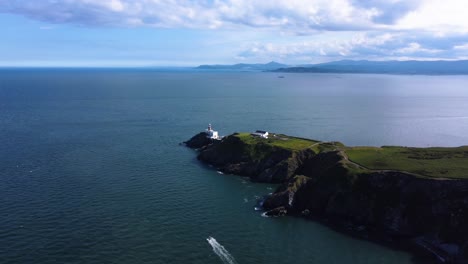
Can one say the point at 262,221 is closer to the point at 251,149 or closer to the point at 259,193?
the point at 259,193

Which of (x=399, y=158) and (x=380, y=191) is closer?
(x=380, y=191)

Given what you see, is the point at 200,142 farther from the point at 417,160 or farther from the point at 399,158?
the point at 417,160

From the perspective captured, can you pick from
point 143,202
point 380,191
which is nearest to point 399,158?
point 380,191

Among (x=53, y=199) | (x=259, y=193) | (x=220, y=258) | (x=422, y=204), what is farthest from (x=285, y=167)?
(x=53, y=199)

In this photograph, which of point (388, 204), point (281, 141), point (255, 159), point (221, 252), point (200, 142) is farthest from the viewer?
point (200, 142)

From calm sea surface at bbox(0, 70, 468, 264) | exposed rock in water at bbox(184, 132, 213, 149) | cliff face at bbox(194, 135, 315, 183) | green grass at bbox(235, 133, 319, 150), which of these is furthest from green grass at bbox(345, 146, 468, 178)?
exposed rock in water at bbox(184, 132, 213, 149)

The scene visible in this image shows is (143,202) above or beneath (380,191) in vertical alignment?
beneath

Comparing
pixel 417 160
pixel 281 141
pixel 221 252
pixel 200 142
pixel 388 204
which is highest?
pixel 417 160

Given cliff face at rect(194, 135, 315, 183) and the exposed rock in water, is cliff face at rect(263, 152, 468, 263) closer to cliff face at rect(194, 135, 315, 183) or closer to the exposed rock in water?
cliff face at rect(194, 135, 315, 183)
